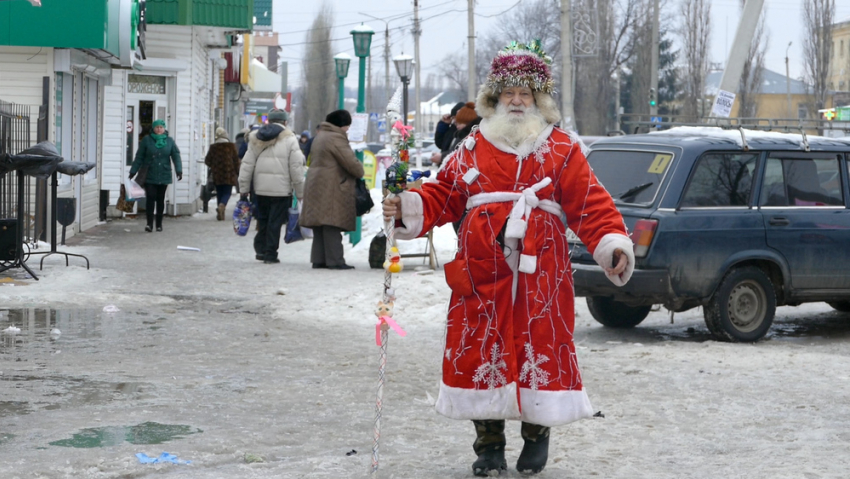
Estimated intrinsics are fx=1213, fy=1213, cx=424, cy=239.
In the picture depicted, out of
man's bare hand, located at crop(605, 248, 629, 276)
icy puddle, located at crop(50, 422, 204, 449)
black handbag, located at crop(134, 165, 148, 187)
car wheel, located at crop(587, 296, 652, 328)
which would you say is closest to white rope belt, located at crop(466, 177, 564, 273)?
man's bare hand, located at crop(605, 248, 629, 276)

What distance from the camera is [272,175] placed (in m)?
14.7

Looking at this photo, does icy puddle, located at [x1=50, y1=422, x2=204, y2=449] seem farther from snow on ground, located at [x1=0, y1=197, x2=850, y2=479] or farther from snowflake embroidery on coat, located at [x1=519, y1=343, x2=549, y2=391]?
snowflake embroidery on coat, located at [x1=519, y1=343, x2=549, y2=391]

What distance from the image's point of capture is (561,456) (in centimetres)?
581

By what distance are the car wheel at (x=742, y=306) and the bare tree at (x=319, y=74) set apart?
78.9 metres

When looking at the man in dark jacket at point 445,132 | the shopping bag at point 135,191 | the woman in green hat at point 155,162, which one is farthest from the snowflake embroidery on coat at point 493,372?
the shopping bag at point 135,191

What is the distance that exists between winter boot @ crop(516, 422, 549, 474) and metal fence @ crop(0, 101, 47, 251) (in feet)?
28.8

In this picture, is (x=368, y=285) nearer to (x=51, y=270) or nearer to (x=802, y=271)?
(x=51, y=270)

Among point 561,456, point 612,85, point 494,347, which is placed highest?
point 612,85

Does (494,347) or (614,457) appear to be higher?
(494,347)

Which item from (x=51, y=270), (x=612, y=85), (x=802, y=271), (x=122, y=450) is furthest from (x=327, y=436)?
(x=612, y=85)

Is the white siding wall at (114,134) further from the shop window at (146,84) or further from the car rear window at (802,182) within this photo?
the car rear window at (802,182)

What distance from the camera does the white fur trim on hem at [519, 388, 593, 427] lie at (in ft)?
16.9

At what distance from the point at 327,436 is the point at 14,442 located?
1502 millimetres

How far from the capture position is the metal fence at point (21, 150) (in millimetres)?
13578
